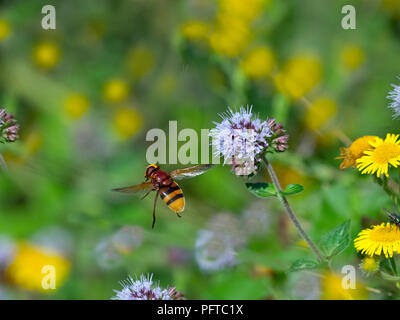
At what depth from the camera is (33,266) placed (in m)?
1.86

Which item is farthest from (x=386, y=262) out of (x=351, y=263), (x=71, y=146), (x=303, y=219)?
(x=71, y=146)

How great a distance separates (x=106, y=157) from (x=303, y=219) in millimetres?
848

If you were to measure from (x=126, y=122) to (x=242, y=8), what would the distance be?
0.62m

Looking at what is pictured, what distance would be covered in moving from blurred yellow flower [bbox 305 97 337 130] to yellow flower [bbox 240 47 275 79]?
7.8 inches

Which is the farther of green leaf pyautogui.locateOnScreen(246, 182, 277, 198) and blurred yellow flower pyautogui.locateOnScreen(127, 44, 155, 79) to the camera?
blurred yellow flower pyautogui.locateOnScreen(127, 44, 155, 79)

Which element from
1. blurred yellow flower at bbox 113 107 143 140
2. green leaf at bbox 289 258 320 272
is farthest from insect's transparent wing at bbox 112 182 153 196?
blurred yellow flower at bbox 113 107 143 140

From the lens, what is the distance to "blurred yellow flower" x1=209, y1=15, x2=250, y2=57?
191 cm

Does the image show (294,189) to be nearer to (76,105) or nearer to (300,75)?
(300,75)

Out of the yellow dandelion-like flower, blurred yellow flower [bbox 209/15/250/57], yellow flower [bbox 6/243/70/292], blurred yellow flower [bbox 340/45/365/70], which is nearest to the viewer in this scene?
the yellow dandelion-like flower

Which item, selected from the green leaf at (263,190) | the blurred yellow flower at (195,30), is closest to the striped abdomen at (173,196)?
the green leaf at (263,190)

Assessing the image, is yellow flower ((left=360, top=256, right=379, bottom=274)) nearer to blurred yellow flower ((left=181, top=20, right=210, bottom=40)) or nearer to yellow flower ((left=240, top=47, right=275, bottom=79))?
yellow flower ((left=240, top=47, right=275, bottom=79))

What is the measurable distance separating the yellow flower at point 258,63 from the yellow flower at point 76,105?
663 millimetres

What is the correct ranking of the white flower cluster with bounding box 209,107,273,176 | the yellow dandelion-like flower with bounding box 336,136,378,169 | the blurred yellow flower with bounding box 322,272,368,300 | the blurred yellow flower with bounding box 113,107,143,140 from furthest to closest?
the blurred yellow flower with bounding box 113,107,143,140 → the blurred yellow flower with bounding box 322,272,368,300 → the yellow dandelion-like flower with bounding box 336,136,378,169 → the white flower cluster with bounding box 209,107,273,176

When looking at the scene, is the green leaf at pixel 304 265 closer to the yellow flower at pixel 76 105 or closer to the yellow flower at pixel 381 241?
the yellow flower at pixel 381 241
